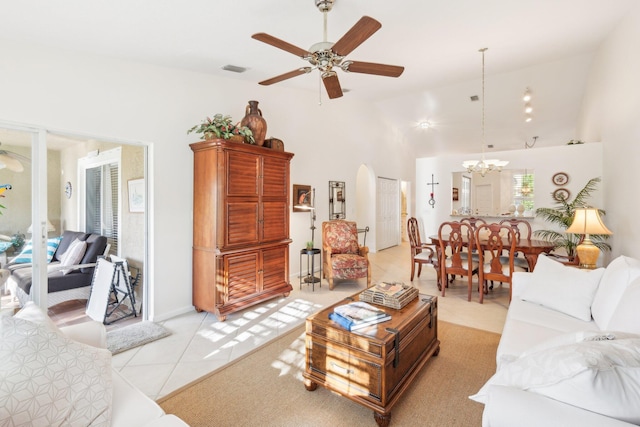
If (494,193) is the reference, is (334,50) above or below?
above

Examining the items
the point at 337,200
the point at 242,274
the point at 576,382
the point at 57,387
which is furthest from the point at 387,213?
the point at 57,387

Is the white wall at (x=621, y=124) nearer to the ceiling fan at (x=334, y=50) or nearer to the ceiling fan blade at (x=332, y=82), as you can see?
the ceiling fan at (x=334, y=50)

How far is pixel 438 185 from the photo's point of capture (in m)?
6.40

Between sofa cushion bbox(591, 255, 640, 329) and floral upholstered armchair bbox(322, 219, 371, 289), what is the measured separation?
2788mm

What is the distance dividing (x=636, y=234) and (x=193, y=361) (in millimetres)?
4636

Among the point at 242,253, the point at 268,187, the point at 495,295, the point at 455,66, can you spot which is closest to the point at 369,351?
the point at 242,253

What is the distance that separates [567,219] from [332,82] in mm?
4017

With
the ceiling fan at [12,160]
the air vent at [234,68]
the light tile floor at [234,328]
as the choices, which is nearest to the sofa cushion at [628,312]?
the light tile floor at [234,328]

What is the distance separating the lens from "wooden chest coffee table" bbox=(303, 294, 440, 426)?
1.83 metres

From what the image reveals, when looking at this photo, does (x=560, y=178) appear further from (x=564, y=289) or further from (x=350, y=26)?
(x=350, y=26)

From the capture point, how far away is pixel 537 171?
217 inches

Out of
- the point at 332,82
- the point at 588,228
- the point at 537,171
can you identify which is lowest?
the point at 588,228

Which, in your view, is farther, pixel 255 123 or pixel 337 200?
pixel 337 200

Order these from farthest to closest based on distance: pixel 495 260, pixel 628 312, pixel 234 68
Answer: pixel 495 260 → pixel 234 68 → pixel 628 312
